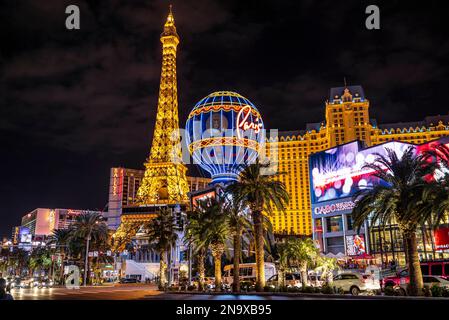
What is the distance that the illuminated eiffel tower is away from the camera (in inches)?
4744

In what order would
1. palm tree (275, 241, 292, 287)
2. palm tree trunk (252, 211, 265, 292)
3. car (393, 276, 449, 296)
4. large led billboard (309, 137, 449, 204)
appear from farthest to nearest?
large led billboard (309, 137, 449, 204)
palm tree (275, 241, 292, 287)
palm tree trunk (252, 211, 265, 292)
car (393, 276, 449, 296)

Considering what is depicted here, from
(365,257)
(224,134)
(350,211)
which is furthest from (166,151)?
(365,257)

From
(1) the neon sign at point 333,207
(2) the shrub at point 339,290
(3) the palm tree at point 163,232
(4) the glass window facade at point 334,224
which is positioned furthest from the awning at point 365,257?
(2) the shrub at point 339,290

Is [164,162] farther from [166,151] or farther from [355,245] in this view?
[355,245]

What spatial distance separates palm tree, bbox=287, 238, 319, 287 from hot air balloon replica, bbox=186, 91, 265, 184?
118ft

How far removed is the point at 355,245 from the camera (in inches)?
2751

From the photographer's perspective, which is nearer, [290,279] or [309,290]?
[309,290]

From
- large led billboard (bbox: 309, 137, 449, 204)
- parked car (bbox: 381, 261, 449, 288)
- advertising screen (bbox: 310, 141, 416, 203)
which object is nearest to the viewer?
parked car (bbox: 381, 261, 449, 288)

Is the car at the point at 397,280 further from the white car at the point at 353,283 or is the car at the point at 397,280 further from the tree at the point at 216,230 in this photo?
the tree at the point at 216,230

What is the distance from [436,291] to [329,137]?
115 m

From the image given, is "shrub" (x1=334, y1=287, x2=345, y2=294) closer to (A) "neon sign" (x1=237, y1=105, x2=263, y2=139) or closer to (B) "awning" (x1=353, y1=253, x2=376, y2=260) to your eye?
(B) "awning" (x1=353, y1=253, x2=376, y2=260)

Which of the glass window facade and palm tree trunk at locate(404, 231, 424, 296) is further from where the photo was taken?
the glass window facade

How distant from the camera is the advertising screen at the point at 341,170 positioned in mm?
67750

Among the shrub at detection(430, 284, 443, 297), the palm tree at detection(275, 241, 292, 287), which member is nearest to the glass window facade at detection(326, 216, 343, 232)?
the palm tree at detection(275, 241, 292, 287)
